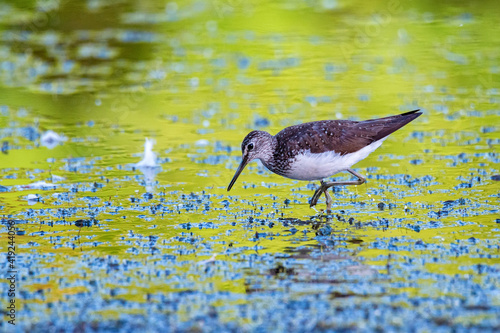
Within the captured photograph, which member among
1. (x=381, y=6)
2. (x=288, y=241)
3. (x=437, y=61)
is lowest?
(x=288, y=241)

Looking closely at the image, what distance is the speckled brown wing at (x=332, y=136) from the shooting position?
8.74m

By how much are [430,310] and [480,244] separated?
167cm

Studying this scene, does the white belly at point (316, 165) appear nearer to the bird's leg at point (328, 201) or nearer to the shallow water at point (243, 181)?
the bird's leg at point (328, 201)

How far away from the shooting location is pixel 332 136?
29.3ft

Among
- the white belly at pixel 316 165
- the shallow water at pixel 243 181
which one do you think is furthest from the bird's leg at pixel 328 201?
the white belly at pixel 316 165

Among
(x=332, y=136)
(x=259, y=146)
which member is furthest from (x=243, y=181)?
(x=332, y=136)

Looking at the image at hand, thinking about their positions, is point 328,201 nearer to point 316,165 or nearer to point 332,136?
point 316,165

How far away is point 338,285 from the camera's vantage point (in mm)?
6285

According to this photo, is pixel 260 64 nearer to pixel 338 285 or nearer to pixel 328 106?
pixel 328 106

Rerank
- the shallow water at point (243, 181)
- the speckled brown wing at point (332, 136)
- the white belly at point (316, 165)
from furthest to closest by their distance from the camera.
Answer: the speckled brown wing at point (332, 136) < the white belly at point (316, 165) < the shallow water at point (243, 181)

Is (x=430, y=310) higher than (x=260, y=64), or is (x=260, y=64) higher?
(x=260, y=64)

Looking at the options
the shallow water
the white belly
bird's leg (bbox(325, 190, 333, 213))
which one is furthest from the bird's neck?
bird's leg (bbox(325, 190, 333, 213))

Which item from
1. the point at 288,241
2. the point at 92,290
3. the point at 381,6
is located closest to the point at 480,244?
the point at 288,241

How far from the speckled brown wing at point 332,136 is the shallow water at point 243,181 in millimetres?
626
